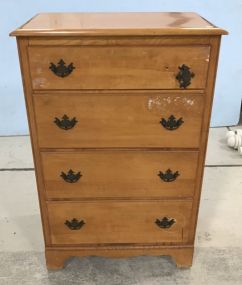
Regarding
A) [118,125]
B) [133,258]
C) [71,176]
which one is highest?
[118,125]

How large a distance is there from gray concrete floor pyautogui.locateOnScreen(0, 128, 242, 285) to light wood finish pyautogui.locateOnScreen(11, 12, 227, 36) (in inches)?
44.1

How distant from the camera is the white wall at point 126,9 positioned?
104 inches

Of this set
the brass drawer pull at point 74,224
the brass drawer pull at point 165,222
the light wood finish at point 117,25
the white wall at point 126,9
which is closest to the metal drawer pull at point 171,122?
the light wood finish at point 117,25

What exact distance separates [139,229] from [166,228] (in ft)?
0.40

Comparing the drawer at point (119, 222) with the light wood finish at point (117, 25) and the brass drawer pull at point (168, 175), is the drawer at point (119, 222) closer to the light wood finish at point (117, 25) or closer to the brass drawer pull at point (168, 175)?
the brass drawer pull at point (168, 175)

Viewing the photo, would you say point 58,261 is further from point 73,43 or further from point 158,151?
point 73,43

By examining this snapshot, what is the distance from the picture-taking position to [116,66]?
4.30ft

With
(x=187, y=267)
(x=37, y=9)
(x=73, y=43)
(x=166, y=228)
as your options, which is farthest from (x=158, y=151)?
(x=37, y=9)

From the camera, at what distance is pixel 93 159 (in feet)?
4.88

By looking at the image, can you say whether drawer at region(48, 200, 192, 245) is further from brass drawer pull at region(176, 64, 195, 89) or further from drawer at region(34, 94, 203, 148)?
brass drawer pull at region(176, 64, 195, 89)

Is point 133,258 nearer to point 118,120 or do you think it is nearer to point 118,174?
point 118,174

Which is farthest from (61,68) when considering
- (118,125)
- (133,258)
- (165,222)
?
(133,258)

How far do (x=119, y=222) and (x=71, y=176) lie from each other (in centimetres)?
32

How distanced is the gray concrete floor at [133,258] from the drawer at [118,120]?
683 millimetres
